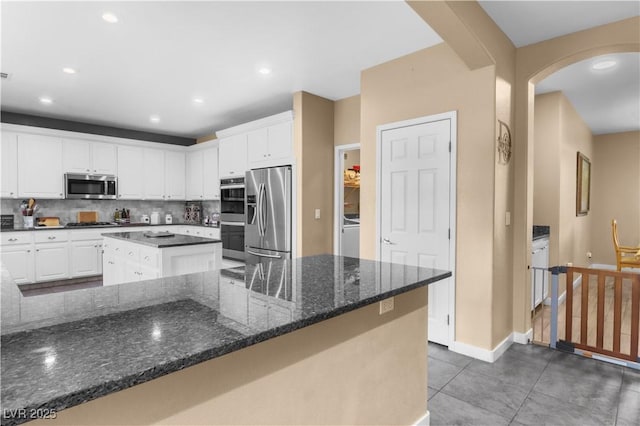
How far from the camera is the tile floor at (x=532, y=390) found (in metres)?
2.12

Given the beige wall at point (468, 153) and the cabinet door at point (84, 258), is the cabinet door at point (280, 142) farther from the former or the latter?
the cabinet door at point (84, 258)

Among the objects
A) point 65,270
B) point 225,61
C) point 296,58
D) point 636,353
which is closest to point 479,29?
point 296,58

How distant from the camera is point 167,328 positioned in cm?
98

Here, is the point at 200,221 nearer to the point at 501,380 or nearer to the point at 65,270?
the point at 65,270

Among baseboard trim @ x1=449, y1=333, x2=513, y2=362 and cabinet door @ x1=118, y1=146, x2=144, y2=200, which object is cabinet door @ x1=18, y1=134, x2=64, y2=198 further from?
baseboard trim @ x1=449, y1=333, x2=513, y2=362

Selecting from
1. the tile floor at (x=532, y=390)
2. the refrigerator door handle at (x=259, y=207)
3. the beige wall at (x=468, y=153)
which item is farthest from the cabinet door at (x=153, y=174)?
the tile floor at (x=532, y=390)

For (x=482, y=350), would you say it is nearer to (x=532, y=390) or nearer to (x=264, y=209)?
(x=532, y=390)

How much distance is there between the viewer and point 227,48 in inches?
127

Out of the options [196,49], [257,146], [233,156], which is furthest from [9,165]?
[196,49]

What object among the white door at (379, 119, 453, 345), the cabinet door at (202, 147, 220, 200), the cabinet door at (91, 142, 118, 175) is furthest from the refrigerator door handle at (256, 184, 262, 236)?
the cabinet door at (91, 142, 118, 175)

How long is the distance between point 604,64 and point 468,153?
2.08 meters

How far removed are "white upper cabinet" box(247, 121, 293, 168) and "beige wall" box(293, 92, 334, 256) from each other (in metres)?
→ 0.16

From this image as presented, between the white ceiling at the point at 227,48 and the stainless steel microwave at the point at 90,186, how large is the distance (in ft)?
3.93

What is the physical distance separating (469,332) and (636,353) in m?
1.21
